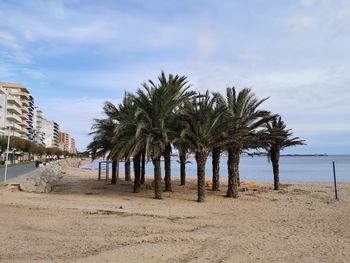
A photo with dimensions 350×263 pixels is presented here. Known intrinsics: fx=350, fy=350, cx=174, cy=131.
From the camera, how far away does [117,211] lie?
12008 mm

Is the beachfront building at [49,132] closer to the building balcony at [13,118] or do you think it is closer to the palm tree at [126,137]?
the building balcony at [13,118]

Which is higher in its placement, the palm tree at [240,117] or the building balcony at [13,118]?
the building balcony at [13,118]

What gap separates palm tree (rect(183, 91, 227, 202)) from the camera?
1592 centimetres

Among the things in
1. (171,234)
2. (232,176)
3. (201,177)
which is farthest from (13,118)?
(171,234)

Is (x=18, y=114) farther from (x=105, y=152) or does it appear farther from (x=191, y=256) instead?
(x=191, y=256)

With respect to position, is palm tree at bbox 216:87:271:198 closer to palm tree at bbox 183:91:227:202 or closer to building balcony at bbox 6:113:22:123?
palm tree at bbox 183:91:227:202

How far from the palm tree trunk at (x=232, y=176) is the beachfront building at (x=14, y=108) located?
58.5 metres

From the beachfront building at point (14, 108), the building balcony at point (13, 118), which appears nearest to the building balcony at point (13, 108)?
the beachfront building at point (14, 108)

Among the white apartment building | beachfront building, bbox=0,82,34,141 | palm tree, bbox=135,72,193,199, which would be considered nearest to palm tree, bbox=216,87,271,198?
palm tree, bbox=135,72,193,199

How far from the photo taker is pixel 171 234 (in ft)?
28.2

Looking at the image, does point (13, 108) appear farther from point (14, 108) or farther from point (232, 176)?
point (232, 176)

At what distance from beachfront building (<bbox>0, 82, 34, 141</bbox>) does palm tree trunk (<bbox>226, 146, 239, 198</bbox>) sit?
192 feet

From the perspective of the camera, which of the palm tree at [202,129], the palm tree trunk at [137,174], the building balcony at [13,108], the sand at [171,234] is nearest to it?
the sand at [171,234]

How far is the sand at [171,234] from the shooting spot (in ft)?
22.1
